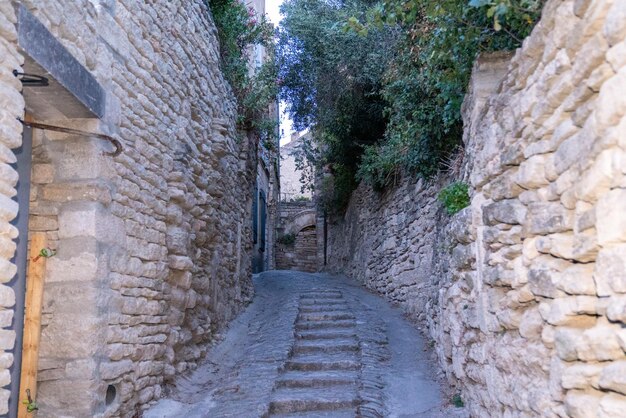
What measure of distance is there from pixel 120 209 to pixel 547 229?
3.22 meters

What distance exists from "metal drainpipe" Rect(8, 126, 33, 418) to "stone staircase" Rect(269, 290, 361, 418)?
2508mm

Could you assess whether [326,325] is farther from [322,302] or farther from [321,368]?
[321,368]

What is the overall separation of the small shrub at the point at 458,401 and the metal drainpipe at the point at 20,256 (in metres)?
3.43

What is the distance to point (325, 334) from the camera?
7.68m

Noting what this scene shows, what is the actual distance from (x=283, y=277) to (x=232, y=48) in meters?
6.17

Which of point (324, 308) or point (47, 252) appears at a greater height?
point (47, 252)

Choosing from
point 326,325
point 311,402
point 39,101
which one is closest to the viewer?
point 39,101

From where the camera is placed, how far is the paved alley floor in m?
5.44

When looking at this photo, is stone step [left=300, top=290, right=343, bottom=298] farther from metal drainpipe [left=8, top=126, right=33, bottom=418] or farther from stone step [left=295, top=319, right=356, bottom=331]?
metal drainpipe [left=8, top=126, right=33, bottom=418]

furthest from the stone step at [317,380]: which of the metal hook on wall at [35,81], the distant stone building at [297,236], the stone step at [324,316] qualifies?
the distant stone building at [297,236]

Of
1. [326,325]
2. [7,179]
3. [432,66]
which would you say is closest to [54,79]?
[7,179]

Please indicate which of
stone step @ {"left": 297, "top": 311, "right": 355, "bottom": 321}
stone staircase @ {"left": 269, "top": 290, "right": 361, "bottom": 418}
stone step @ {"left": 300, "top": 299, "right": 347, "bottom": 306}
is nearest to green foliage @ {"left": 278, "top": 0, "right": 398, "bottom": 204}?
stone step @ {"left": 300, "top": 299, "right": 347, "bottom": 306}

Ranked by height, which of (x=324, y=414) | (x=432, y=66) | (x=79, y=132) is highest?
(x=432, y=66)

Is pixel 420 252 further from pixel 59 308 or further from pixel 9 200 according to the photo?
pixel 9 200
